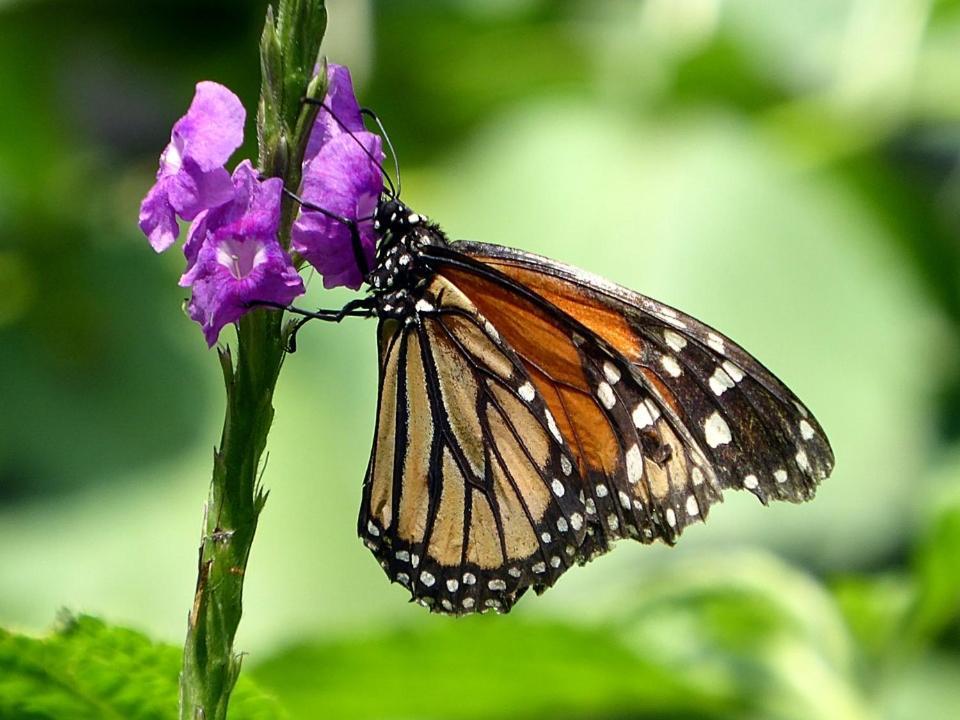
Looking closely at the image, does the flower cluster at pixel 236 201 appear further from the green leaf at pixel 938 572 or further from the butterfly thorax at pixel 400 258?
the green leaf at pixel 938 572

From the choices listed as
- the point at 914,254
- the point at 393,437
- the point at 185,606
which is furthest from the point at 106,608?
the point at 914,254

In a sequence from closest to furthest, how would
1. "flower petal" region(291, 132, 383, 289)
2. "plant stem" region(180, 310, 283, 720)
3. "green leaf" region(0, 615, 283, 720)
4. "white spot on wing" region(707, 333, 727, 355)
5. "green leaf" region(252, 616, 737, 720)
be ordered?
"plant stem" region(180, 310, 283, 720) < "green leaf" region(0, 615, 283, 720) < "flower petal" region(291, 132, 383, 289) < "white spot on wing" region(707, 333, 727, 355) < "green leaf" region(252, 616, 737, 720)

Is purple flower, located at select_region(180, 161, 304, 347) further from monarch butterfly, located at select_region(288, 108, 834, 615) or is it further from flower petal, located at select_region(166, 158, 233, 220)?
monarch butterfly, located at select_region(288, 108, 834, 615)

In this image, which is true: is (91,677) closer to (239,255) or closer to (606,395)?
(239,255)

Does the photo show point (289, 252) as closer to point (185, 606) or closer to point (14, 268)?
point (185, 606)

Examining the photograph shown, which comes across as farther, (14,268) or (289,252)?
(14,268)

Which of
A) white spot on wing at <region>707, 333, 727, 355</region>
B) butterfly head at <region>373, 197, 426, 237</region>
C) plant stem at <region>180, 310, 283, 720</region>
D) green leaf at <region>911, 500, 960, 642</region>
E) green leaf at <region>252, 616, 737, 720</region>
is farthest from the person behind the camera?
green leaf at <region>911, 500, 960, 642</region>

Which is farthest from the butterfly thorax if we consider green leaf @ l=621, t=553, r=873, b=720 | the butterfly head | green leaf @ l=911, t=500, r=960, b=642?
green leaf @ l=911, t=500, r=960, b=642
